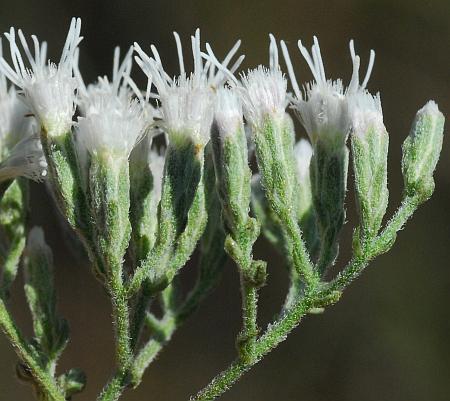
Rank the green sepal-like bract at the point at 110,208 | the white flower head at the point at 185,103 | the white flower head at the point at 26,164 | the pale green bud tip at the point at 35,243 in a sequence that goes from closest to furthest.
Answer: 1. the green sepal-like bract at the point at 110,208
2. the white flower head at the point at 185,103
3. the white flower head at the point at 26,164
4. the pale green bud tip at the point at 35,243

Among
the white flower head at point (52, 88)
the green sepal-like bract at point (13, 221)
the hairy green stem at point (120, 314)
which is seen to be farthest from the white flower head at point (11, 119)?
the hairy green stem at point (120, 314)

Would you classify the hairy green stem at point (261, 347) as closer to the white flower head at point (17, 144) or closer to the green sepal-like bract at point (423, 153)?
the green sepal-like bract at point (423, 153)

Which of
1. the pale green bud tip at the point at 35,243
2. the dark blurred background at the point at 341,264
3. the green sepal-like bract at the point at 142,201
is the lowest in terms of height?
the dark blurred background at the point at 341,264

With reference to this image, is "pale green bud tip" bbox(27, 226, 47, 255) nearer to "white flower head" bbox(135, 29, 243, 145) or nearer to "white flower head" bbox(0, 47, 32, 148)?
"white flower head" bbox(0, 47, 32, 148)

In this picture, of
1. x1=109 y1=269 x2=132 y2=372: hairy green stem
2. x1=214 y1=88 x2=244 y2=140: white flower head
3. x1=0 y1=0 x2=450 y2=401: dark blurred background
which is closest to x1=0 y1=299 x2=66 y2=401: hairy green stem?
x1=109 y1=269 x2=132 y2=372: hairy green stem

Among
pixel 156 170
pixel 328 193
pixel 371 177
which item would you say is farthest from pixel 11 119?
pixel 371 177

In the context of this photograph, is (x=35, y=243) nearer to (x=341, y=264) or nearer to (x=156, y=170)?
(x=156, y=170)

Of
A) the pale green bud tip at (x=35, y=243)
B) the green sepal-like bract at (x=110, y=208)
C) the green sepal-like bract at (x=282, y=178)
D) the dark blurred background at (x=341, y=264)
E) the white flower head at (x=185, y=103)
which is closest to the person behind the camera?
the green sepal-like bract at (x=110, y=208)
